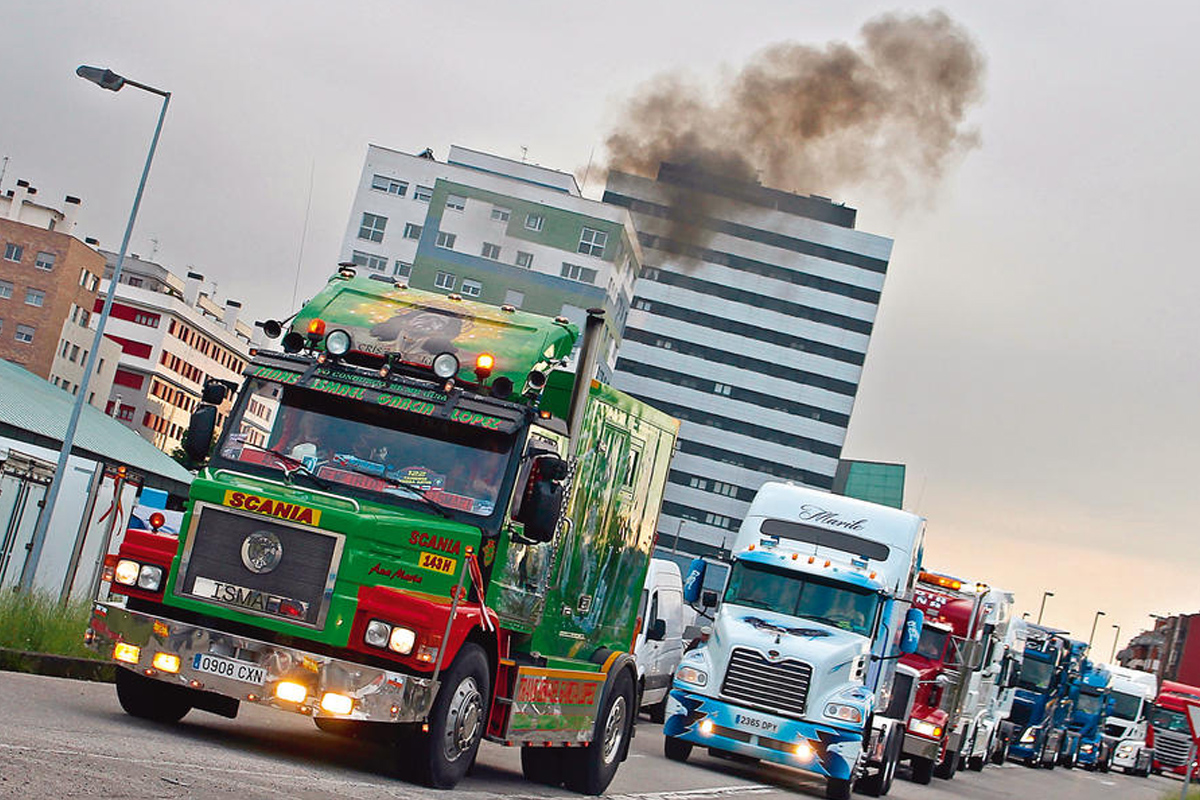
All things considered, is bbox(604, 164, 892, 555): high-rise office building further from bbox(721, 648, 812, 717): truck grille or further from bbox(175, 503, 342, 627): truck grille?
bbox(175, 503, 342, 627): truck grille

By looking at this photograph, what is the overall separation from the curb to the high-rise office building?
122 metres

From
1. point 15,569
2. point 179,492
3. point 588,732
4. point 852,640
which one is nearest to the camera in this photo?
point 588,732

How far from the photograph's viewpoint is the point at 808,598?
23.6 m

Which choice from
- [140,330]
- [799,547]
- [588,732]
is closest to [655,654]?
[799,547]

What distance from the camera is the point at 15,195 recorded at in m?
119

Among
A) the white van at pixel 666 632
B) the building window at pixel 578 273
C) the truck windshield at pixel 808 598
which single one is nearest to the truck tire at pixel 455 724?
the truck windshield at pixel 808 598

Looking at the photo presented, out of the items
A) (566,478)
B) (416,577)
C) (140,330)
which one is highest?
(140,330)

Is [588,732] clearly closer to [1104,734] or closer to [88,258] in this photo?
[1104,734]

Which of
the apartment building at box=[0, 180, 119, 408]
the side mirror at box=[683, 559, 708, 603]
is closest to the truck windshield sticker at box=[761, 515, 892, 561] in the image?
the side mirror at box=[683, 559, 708, 603]

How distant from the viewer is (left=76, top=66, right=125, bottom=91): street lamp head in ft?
104

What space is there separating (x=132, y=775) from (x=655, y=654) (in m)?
19.8

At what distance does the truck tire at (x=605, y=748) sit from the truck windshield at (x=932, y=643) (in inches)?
650

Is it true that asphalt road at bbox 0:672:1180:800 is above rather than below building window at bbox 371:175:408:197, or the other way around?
below

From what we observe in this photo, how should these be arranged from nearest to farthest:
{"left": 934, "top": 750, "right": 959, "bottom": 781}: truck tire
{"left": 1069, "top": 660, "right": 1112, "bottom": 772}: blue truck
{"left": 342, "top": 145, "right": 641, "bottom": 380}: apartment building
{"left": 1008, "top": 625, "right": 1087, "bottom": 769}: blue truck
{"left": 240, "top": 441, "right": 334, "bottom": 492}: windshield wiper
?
{"left": 240, "top": 441, "right": 334, "bottom": 492}: windshield wiper → {"left": 934, "top": 750, "right": 959, "bottom": 781}: truck tire → {"left": 1008, "top": 625, "right": 1087, "bottom": 769}: blue truck → {"left": 1069, "top": 660, "right": 1112, "bottom": 772}: blue truck → {"left": 342, "top": 145, "right": 641, "bottom": 380}: apartment building
